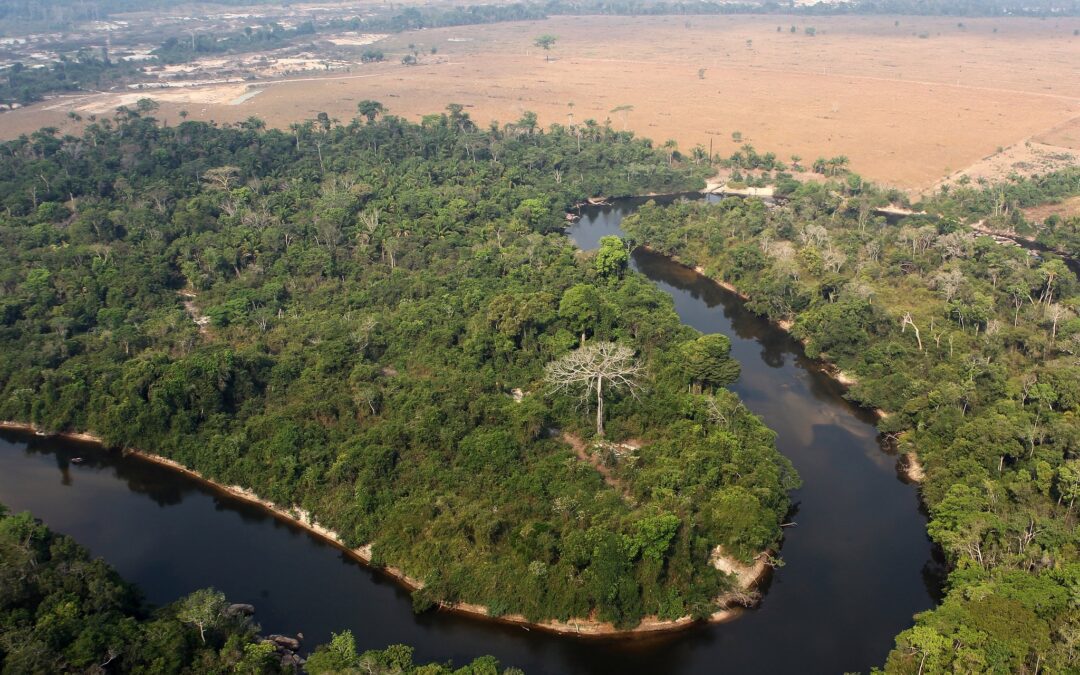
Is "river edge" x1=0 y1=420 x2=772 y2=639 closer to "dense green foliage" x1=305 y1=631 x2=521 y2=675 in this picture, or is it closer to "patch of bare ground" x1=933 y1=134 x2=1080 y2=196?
"dense green foliage" x1=305 y1=631 x2=521 y2=675

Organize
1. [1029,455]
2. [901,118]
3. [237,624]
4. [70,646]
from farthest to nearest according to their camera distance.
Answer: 1. [901,118]
2. [1029,455]
3. [237,624]
4. [70,646]

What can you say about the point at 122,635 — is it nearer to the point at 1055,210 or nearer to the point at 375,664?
the point at 375,664

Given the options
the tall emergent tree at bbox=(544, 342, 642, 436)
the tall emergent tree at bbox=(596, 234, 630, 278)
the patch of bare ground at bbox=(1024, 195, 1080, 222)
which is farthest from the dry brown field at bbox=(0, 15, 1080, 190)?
the tall emergent tree at bbox=(544, 342, 642, 436)

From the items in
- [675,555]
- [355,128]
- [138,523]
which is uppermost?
[355,128]

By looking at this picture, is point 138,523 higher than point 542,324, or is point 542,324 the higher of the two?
point 542,324

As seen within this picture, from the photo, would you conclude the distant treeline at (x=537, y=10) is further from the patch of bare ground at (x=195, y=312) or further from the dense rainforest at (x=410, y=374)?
the patch of bare ground at (x=195, y=312)

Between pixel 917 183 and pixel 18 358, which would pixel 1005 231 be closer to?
pixel 917 183

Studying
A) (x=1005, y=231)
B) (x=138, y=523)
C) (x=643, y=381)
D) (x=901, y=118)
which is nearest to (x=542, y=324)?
(x=643, y=381)
